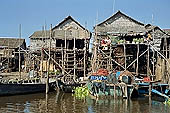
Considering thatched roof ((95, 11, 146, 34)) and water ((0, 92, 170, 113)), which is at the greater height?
thatched roof ((95, 11, 146, 34))

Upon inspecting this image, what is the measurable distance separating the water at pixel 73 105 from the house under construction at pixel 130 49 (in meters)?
6.18

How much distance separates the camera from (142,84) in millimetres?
21656

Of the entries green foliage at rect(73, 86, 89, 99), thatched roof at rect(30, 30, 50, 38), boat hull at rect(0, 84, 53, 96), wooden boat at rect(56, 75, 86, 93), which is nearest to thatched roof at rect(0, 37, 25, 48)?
thatched roof at rect(30, 30, 50, 38)

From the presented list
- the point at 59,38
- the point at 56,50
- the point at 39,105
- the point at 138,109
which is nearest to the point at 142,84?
the point at 138,109

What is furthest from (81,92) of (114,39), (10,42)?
(10,42)

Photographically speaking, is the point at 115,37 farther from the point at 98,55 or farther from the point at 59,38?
the point at 59,38

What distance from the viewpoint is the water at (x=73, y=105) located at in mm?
16922

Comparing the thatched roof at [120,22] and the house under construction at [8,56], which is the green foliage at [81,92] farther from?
the house under construction at [8,56]

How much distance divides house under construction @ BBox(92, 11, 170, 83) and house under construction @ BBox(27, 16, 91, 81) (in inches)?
71.4

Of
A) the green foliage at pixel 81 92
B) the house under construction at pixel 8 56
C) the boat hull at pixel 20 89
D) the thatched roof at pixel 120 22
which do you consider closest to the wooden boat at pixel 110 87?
the green foliage at pixel 81 92

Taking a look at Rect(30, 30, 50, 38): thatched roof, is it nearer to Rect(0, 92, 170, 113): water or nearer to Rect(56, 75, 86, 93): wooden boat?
Rect(56, 75, 86, 93): wooden boat

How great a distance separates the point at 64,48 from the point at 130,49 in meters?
7.72

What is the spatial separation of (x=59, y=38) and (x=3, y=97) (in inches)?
481

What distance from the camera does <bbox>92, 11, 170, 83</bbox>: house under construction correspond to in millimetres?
26562
